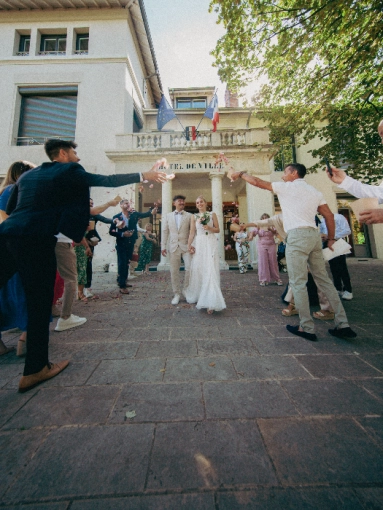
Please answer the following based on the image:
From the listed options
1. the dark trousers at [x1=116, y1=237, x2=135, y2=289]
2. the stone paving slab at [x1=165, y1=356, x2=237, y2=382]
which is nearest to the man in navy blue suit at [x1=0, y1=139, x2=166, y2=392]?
the stone paving slab at [x1=165, y1=356, x2=237, y2=382]

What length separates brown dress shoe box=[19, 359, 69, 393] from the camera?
74.9 inches

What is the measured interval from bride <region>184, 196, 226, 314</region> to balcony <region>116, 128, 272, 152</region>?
8.26 metres

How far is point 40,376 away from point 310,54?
8.61 m

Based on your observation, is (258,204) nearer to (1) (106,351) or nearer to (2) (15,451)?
(1) (106,351)

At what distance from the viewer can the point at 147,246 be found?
10812 mm

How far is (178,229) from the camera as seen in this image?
5.09 meters

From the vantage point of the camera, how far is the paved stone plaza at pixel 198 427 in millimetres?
1061

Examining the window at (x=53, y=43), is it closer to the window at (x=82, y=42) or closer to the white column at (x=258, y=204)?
the window at (x=82, y=42)

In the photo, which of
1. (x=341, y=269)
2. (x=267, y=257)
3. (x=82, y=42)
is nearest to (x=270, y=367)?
(x=341, y=269)

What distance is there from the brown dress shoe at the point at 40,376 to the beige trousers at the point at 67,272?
141 centimetres

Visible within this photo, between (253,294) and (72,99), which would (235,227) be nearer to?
(253,294)

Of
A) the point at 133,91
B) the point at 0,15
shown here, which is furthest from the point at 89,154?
the point at 0,15

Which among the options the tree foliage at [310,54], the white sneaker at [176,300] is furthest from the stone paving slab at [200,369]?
the tree foliage at [310,54]

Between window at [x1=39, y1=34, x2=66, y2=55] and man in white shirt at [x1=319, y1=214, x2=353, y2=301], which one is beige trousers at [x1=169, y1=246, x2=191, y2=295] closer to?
man in white shirt at [x1=319, y1=214, x2=353, y2=301]
